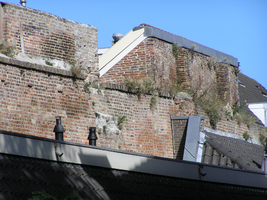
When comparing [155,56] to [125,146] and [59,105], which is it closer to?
[125,146]

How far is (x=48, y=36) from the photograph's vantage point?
1243cm

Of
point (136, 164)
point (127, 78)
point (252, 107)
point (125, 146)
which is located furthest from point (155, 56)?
point (252, 107)

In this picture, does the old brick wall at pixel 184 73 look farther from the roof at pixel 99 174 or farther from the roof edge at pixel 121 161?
the roof at pixel 99 174

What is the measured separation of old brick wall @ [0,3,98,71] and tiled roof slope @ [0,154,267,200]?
18.3 ft

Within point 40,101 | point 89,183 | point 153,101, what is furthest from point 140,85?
point 89,183

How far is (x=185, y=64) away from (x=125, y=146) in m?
4.68

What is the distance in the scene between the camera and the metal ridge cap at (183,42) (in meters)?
15.9

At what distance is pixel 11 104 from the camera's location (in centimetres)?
1073

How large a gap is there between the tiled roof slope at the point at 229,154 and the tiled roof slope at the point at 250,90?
23.0 ft

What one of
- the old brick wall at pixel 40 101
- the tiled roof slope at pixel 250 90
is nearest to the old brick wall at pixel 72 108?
the old brick wall at pixel 40 101

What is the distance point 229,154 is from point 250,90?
496 inches

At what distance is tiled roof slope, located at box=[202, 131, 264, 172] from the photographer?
15001 mm

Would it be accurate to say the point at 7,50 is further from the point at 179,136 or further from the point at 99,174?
the point at 179,136

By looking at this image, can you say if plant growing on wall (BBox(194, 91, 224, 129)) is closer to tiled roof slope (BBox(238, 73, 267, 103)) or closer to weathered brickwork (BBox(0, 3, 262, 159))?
weathered brickwork (BBox(0, 3, 262, 159))
